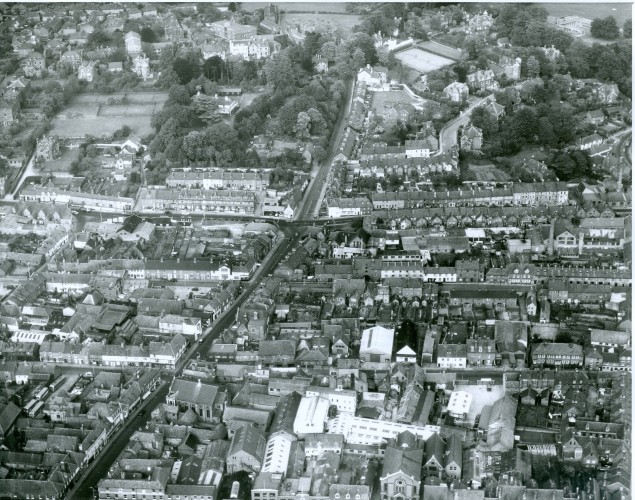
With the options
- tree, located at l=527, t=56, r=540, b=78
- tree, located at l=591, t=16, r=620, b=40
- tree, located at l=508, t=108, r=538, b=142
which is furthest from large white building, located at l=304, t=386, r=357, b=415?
tree, located at l=591, t=16, r=620, b=40

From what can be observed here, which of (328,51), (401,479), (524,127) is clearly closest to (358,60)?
(328,51)

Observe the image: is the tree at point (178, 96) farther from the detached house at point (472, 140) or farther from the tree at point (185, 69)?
the detached house at point (472, 140)

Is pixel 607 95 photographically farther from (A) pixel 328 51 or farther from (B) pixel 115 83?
(B) pixel 115 83

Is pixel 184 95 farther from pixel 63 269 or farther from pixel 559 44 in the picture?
pixel 559 44

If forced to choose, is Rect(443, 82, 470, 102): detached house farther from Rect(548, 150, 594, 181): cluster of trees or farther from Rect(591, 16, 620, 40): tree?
Rect(591, 16, 620, 40): tree

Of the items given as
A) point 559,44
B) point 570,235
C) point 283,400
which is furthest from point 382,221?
point 559,44
